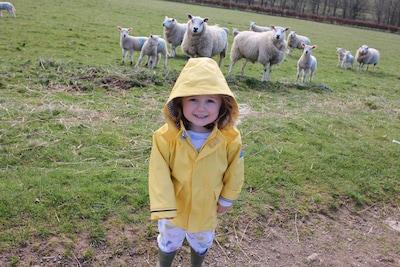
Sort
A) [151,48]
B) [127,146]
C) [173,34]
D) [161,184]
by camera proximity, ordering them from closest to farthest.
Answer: [161,184] < [127,146] < [151,48] < [173,34]

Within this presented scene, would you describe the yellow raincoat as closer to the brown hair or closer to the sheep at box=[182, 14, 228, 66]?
the brown hair

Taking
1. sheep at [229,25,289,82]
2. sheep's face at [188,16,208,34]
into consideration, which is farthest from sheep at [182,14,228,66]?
sheep at [229,25,289,82]

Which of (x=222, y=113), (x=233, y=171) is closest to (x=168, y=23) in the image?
(x=222, y=113)

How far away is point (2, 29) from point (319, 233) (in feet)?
48.4

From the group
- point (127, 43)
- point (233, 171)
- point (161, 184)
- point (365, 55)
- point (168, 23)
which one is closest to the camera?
point (161, 184)

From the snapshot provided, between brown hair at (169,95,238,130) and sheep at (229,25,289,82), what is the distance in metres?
9.02

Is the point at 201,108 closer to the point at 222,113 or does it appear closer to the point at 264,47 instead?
the point at 222,113

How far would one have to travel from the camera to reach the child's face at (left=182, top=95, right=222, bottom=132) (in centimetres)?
227

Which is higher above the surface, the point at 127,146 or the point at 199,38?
the point at 199,38

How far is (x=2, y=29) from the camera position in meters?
13.6

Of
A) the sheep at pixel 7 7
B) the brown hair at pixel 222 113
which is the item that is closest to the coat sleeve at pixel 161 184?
the brown hair at pixel 222 113

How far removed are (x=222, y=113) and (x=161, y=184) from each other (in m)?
0.70

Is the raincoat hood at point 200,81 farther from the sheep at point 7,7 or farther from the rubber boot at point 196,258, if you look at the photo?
the sheep at point 7,7

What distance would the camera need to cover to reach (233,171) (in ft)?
8.14
